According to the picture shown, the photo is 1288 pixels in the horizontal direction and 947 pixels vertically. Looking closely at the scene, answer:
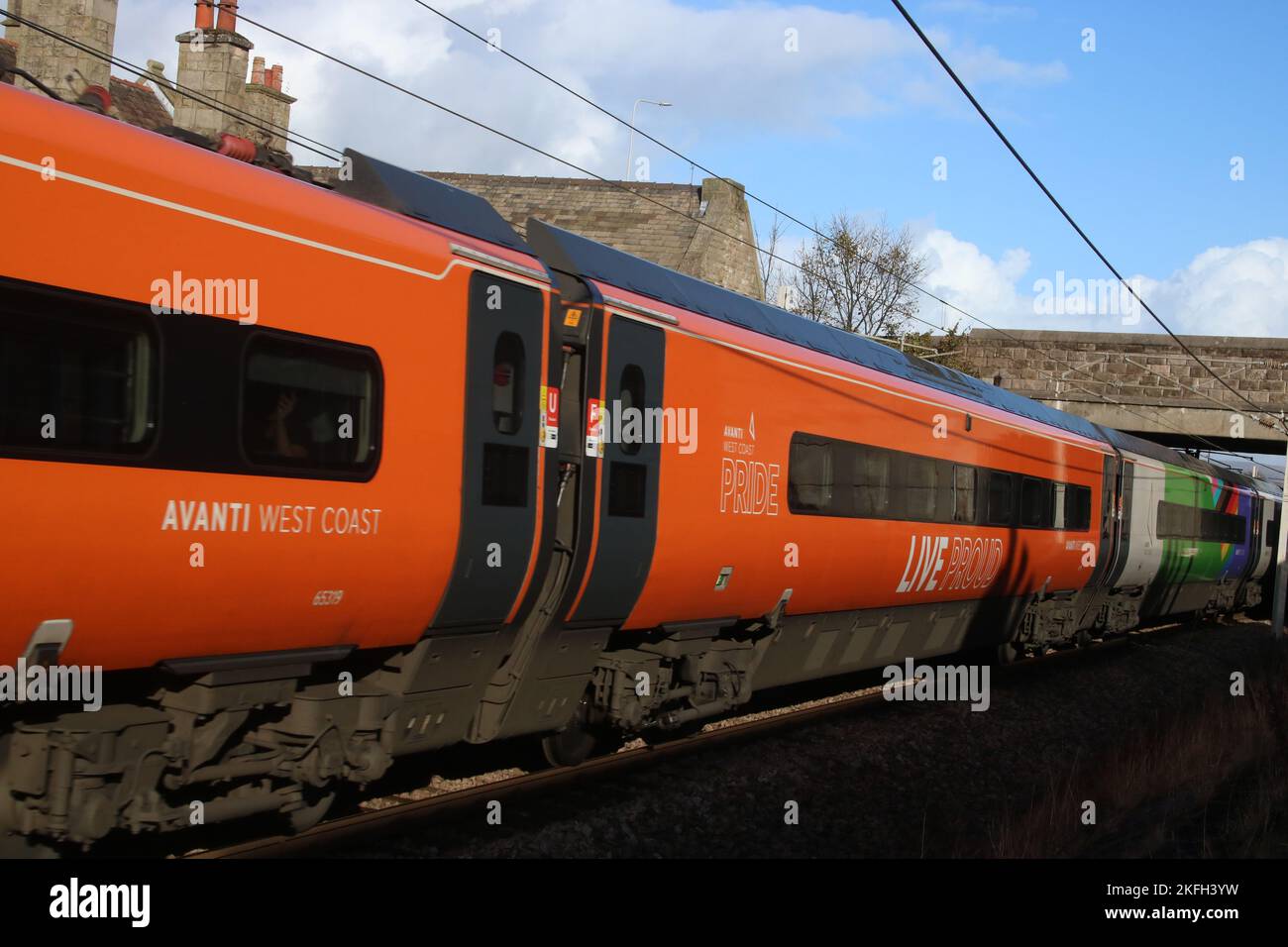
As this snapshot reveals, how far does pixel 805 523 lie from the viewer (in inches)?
430

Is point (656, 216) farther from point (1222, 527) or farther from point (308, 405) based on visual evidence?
point (308, 405)

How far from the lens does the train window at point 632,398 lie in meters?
8.52

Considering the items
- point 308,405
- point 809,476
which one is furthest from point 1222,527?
point 308,405

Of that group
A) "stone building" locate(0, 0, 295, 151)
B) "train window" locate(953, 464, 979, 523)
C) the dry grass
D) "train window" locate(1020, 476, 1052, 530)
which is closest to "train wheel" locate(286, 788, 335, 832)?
the dry grass

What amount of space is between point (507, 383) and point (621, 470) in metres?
1.31

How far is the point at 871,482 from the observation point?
12.2m

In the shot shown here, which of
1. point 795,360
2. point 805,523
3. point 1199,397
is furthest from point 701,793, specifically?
point 1199,397

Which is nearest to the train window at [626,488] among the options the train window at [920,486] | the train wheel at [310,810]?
the train wheel at [310,810]

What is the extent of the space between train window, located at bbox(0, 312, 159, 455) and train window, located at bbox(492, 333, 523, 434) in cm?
239

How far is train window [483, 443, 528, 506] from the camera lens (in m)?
7.30

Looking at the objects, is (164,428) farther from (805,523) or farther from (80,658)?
(805,523)

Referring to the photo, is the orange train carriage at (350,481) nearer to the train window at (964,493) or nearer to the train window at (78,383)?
the train window at (78,383)
